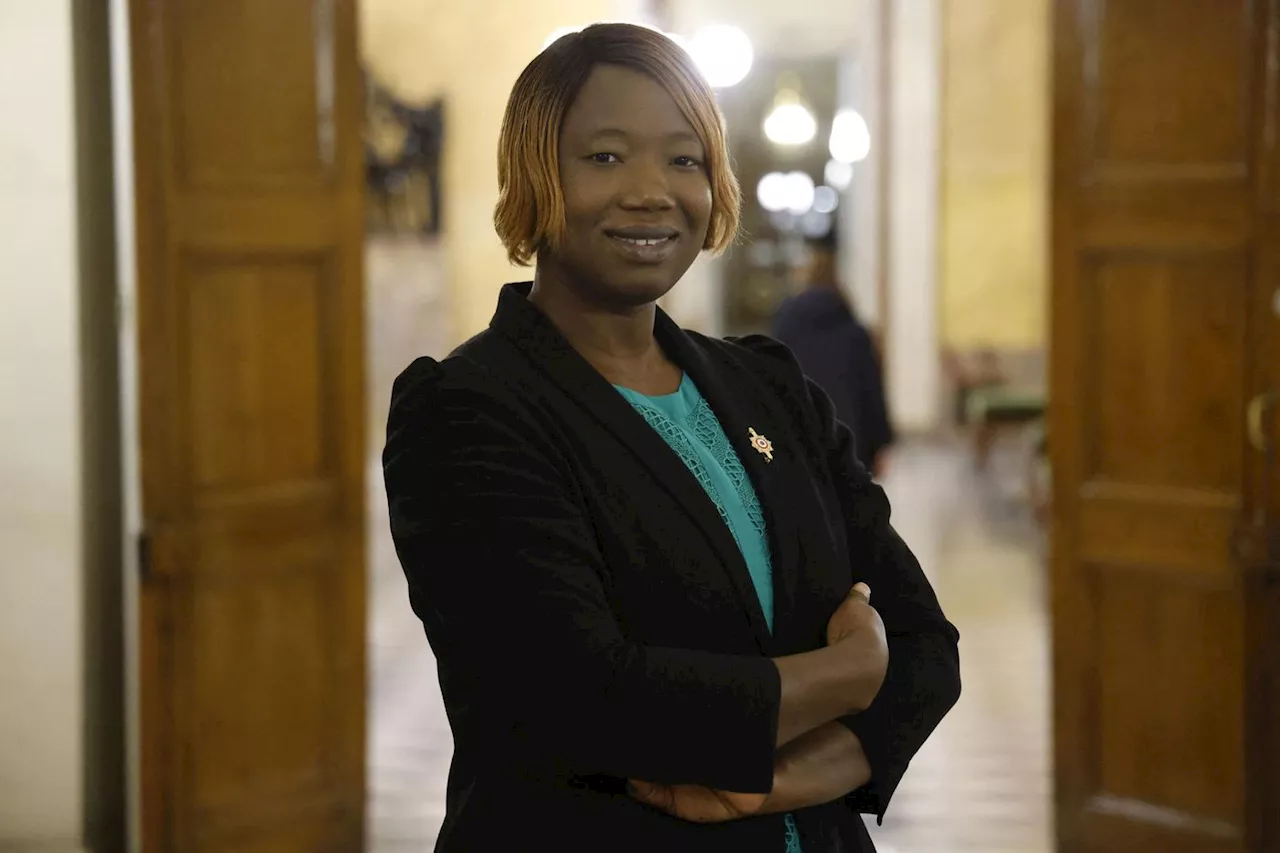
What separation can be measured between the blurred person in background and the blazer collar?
15.3ft

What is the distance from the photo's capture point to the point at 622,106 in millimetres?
1280

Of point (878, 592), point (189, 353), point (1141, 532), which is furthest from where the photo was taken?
point (1141, 532)

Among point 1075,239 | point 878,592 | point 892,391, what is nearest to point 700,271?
point 892,391

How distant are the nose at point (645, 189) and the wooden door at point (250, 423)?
249cm

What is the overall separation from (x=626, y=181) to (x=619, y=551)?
31cm

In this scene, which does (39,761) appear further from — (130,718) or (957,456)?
(957,456)

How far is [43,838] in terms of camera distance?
3.83 meters

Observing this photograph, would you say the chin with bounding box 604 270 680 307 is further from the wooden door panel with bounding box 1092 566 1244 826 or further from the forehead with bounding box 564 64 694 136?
the wooden door panel with bounding box 1092 566 1244 826

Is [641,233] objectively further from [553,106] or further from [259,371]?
[259,371]

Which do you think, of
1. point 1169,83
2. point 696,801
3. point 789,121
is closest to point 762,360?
point 696,801

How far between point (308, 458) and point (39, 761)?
3.28ft

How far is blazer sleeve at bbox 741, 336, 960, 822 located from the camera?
1.40 m

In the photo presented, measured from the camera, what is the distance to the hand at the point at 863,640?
1.32m

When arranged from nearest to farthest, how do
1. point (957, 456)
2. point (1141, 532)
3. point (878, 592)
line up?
point (878, 592), point (1141, 532), point (957, 456)
